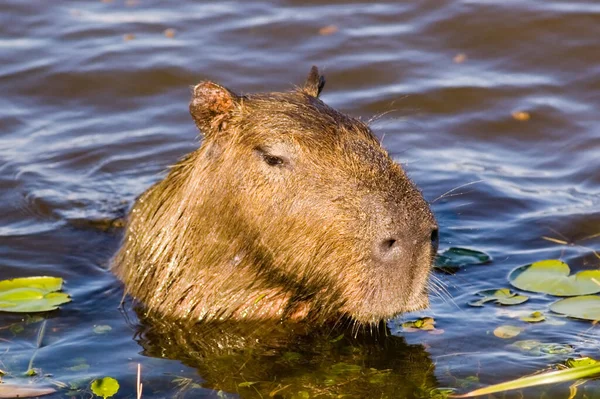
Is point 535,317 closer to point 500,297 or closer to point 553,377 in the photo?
point 500,297

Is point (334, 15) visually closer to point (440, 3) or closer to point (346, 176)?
point (440, 3)

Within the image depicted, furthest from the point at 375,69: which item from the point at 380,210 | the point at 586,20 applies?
the point at 380,210

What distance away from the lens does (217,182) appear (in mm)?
5492

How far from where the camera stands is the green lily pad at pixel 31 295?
5910 millimetres

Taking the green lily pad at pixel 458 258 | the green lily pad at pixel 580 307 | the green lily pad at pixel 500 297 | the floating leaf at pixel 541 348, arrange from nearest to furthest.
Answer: the floating leaf at pixel 541 348, the green lily pad at pixel 580 307, the green lily pad at pixel 500 297, the green lily pad at pixel 458 258

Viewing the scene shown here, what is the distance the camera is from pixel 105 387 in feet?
16.3

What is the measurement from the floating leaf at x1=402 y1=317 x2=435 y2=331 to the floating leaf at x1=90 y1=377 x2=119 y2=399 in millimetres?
1469

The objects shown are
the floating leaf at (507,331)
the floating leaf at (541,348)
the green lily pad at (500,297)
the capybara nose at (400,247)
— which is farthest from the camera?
the green lily pad at (500,297)

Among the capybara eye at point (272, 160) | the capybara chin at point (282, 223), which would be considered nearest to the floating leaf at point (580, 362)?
the capybara chin at point (282, 223)

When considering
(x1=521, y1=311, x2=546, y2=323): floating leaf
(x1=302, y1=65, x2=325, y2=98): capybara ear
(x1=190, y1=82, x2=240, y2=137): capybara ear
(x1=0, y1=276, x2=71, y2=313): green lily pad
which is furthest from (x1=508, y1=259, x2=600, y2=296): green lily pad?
(x1=0, y1=276, x2=71, y2=313): green lily pad

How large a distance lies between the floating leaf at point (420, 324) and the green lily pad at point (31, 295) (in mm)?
1800

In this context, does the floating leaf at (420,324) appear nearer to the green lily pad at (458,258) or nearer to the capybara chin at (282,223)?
the capybara chin at (282,223)

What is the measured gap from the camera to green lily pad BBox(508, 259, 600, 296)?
585 centimetres

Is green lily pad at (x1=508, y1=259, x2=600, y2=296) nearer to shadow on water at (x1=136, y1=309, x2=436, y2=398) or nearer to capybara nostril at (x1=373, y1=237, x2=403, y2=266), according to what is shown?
shadow on water at (x1=136, y1=309, x2=436, y2=398)
